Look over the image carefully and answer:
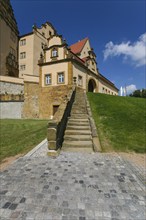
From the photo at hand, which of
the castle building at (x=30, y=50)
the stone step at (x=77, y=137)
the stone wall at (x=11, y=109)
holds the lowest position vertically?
the stone step at (x=77, y=137)

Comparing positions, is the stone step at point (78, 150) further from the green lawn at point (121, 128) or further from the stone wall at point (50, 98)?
the stone wall at point (50, 98)

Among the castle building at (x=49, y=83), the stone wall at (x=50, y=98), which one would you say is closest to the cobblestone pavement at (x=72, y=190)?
→ the castle building at (x=49, y=83)

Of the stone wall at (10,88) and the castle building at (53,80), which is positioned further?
the stone wall at (10,88)

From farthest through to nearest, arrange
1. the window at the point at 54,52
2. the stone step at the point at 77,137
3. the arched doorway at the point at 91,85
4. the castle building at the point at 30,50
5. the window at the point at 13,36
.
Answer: the castle building at the point at 30,50 < the window at the point at 13,36 < the arched doorway at the point at 91,85 < the window at the point at 54,52 < the stone step at the point at 77,137

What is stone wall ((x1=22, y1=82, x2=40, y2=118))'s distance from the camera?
2055 centimetres

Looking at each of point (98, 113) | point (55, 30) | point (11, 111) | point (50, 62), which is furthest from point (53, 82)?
point (55, 30)

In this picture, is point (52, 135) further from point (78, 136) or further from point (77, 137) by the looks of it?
point (78, 136)

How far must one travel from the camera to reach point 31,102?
67.7ft

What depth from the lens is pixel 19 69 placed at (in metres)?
33.4

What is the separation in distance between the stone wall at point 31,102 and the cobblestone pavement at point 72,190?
625 inches

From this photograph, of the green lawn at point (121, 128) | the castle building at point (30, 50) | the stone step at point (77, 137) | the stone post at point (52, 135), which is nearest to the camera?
the stone post at point (52, 135)

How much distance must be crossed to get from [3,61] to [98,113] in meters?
23.9

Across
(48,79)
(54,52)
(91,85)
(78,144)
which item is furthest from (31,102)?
(78,144)

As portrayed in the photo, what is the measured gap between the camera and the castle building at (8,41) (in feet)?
89.8
